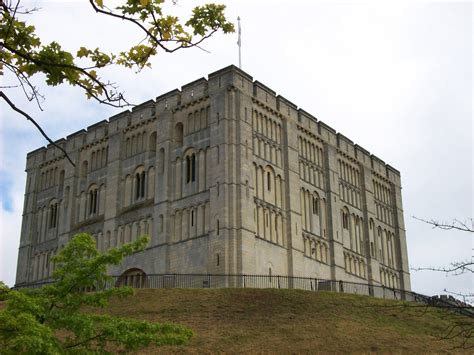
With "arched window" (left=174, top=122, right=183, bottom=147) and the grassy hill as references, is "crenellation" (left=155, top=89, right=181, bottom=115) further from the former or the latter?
the grassy hill

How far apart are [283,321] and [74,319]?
14.7 metres

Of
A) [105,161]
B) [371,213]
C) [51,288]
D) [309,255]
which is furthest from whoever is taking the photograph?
[371,213]

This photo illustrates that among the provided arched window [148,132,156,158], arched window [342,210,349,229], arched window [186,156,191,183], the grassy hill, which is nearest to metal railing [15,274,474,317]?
the grassy hill

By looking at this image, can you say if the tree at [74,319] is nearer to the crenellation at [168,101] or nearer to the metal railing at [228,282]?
the metal railing at [228,282]

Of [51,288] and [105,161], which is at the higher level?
[105,161]

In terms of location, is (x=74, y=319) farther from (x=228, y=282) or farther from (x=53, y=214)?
(x=53, y=214)

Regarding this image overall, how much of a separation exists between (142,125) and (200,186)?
820 cm

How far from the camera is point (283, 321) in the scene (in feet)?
100

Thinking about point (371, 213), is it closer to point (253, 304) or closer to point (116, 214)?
point (116, 214)

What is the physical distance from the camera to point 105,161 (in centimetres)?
5138

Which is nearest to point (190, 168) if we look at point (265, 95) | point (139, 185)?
point (139, 185)

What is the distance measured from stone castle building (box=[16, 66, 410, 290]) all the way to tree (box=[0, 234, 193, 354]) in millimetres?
21204

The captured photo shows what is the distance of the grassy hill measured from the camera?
27.6 metres

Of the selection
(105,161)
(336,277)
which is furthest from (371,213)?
(105,161)
